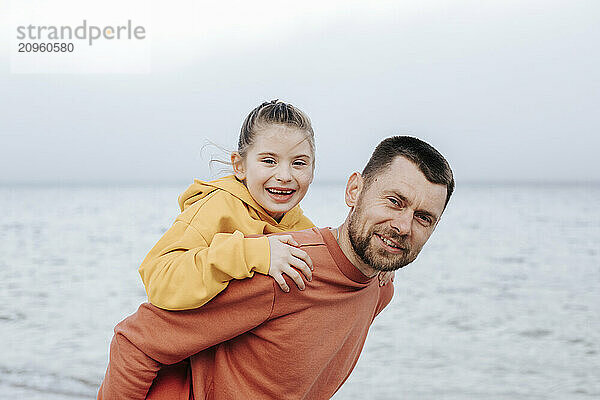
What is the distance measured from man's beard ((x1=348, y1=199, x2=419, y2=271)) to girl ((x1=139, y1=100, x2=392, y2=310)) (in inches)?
6.2

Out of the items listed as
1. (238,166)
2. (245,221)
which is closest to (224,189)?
(245,221)

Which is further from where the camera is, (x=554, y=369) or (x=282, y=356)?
(x=554, y=369)

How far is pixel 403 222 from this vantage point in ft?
6.78

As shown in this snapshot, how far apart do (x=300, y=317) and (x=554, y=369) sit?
25.4 ft

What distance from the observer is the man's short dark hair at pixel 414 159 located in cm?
209

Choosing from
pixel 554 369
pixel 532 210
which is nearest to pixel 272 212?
pixel 554 369

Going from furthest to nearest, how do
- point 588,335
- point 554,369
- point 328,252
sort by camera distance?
1. point 588,335
2. point 554,369
3. point 328,252

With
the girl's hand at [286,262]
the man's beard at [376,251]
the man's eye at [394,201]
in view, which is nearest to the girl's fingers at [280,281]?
the girl's hand at [286,262]

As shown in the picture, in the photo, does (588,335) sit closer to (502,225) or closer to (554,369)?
(554,369)

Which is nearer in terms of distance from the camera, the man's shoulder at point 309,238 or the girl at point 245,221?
the girl at point 245,221

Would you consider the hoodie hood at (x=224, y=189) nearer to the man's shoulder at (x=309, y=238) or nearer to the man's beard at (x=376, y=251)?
the man's shoulder at (x=309, y=238)

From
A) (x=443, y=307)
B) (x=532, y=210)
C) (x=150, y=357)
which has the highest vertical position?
(x=150, y=357)

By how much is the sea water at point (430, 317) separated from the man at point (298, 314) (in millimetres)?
116

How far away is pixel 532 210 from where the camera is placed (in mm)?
32000
